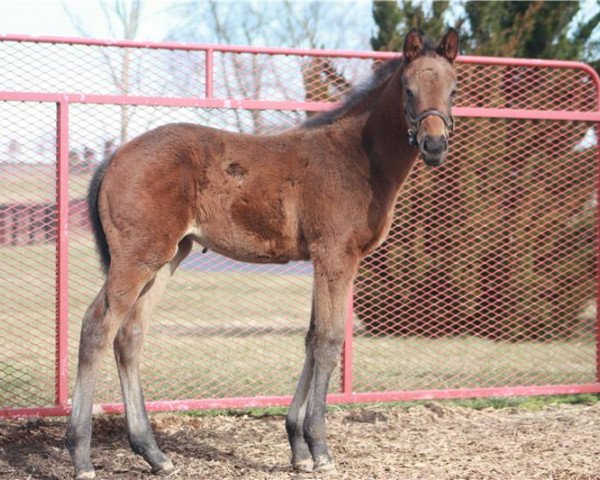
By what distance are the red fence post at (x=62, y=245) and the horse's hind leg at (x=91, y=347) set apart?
1.24m

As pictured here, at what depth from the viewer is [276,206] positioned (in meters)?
4.68

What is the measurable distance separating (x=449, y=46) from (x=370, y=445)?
257 cm

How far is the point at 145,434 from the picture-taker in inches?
181

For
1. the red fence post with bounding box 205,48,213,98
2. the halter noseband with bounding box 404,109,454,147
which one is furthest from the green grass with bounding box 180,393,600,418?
the halter noseband with bounding box 404,109,454,147

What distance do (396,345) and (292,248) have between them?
4.72 metres

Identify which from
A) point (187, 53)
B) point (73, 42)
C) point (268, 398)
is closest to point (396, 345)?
point (268, 398)

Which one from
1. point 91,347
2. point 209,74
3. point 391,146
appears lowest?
point 91,347

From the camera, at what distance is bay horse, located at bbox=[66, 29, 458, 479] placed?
4410 mm

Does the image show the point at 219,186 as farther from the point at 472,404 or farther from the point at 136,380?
the point at 472,404

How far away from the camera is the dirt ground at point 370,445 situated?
4.64 m

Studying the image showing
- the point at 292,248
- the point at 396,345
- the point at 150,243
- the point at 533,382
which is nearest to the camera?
the point at 150,243

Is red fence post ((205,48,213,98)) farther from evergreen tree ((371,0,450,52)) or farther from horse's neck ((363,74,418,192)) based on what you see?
evergreen tree ((371,0,450,52))

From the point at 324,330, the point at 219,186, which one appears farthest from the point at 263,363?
the point at 219,186

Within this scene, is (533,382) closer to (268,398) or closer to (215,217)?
(268,398)
